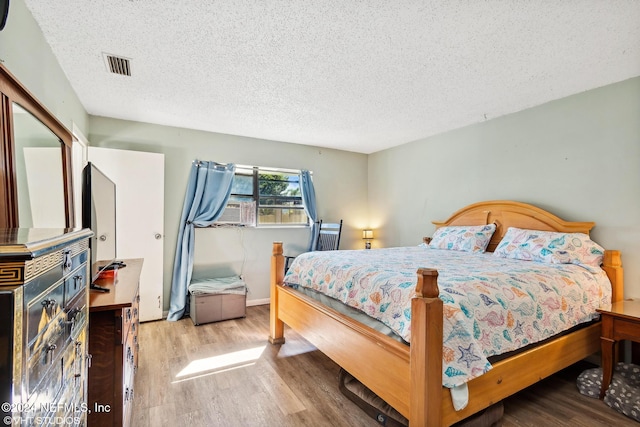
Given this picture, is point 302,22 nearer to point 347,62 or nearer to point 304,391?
point 347,62

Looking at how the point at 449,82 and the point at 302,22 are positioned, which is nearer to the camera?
the point at 302,22

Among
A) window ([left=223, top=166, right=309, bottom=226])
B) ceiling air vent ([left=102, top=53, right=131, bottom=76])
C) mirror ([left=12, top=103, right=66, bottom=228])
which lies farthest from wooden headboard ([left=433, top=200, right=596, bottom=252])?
mirror ([left=12, top=103, right=66, bottom=228])

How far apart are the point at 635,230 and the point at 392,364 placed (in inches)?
90.7

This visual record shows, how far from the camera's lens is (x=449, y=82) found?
2.53m

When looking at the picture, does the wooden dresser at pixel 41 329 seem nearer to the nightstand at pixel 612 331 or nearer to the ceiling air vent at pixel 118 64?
the ceiling air vent at pixel 118 64

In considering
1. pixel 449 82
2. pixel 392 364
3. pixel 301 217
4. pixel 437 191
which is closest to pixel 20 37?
pixel 392 364

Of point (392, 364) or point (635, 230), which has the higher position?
point (635, 230)

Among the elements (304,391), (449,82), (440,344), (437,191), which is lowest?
(304,391)

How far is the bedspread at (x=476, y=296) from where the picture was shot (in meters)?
1.50

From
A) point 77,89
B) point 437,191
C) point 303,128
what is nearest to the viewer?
point 77,89

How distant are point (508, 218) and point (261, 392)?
2807 millimetres

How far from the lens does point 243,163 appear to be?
418 centimetres

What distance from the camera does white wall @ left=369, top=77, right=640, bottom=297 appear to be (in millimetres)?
2443

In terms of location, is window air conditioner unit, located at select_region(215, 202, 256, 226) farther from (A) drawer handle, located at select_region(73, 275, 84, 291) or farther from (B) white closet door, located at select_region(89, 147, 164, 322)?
(A) drawer handle, located at select_region(73, 275, 84, 291)
